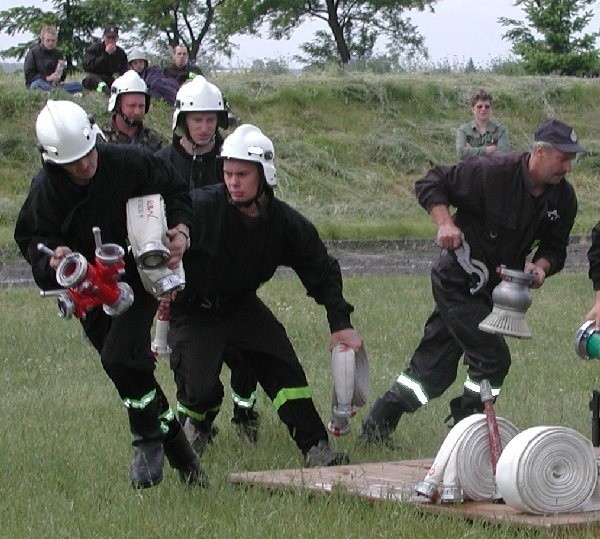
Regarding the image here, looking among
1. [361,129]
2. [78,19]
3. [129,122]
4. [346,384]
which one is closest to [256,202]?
[346,384]

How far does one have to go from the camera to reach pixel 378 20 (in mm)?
58438

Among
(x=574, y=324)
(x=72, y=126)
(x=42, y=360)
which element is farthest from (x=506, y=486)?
(x=574, y=324)

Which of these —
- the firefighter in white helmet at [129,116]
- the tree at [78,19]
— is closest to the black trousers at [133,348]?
the firefighter in white helmet at [129,116]

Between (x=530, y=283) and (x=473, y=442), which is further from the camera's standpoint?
(x=530, y=283)

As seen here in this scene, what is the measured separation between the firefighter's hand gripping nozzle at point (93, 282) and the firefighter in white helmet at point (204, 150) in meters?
2.38

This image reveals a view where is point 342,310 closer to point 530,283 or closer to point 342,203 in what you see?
point 530,283

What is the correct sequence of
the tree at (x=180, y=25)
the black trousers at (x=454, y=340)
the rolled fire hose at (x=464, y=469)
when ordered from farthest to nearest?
the tree at (x=180, y=25)
the black trousers at (x=454, y=340)
the rolled fire hose at (x=464, y=469)

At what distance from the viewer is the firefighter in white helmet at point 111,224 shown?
6742 millimetres

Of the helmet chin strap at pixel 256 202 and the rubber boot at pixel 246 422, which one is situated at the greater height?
the helmet chin strap at pixel 256 202

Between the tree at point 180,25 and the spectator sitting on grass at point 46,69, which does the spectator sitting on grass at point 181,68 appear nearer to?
A: the spectator sitting on grass at point 46,69

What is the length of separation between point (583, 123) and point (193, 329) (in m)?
23.5

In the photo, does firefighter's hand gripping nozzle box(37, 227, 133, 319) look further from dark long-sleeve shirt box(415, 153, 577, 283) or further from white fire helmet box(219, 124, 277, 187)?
dark long-sleeve shirt box(415, 153, 577, 283)

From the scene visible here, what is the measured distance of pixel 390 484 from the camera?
6.83 metres

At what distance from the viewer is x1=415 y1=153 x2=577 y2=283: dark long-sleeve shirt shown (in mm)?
8273
